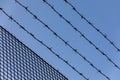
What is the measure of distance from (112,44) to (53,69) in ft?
190

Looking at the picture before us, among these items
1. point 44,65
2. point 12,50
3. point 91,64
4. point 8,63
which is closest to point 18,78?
point 8,63

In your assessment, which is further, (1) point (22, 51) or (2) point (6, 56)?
(1) point (22, 51)

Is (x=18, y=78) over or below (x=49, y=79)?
below

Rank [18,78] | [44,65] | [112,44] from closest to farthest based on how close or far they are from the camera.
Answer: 1. [112,44]
2. [18,78]
3. [44,65]

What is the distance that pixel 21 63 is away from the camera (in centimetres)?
11169

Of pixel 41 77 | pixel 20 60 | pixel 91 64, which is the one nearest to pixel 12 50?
pixel 20 60

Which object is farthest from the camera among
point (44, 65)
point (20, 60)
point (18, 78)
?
point (44, 65)

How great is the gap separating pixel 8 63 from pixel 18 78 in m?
5.44

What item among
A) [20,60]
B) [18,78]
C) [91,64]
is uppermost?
[20,60]

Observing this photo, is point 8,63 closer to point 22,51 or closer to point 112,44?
point 22,51

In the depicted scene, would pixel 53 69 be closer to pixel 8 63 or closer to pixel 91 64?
pixel 8 63

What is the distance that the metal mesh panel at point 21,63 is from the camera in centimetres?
10350

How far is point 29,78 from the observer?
352ft

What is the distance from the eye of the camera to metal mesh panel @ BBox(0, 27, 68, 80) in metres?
104
